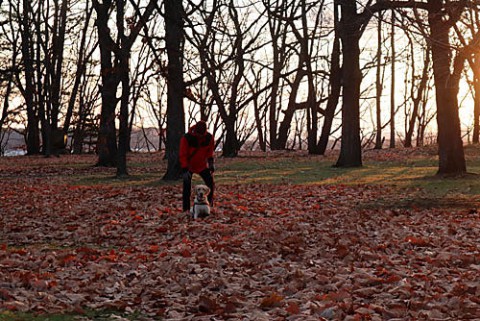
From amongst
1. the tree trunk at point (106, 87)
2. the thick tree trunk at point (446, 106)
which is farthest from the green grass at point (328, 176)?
the tree trunk at point (106, 87)

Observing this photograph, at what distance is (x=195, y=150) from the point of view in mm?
12719

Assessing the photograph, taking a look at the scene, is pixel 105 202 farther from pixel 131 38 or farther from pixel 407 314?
pixel 407 314

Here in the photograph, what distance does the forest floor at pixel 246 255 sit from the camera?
21.1 ft

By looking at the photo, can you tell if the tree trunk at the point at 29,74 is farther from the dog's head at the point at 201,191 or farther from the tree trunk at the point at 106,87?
the dog's head at the point at 201,191

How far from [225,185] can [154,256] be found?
1065cm

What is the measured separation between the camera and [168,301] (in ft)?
22.1

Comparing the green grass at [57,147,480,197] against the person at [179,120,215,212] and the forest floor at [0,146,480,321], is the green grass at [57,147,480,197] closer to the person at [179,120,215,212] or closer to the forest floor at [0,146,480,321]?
the forest floor at [0,146,480,321]

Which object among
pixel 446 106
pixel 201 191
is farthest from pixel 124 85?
pixel 201 191

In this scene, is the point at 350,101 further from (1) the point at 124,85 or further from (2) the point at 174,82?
(1) the point at 124,85

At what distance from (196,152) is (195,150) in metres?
0.05

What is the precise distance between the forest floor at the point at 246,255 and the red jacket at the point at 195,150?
1060 mm

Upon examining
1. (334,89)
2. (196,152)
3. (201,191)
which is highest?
(334,89)

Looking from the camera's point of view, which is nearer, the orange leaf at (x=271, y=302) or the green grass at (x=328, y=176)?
the orange leaf at (x=271, y=302)

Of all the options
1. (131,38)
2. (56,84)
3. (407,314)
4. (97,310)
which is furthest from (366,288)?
(56,84)
